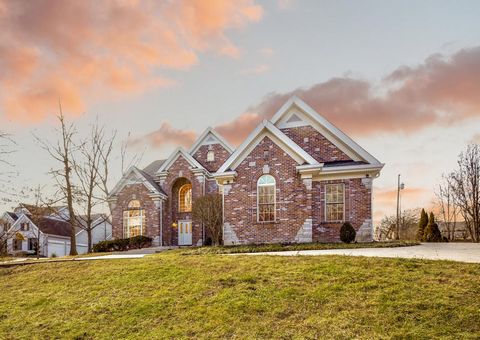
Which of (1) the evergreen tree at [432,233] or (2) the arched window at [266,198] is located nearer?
(2) the arched window at [266,198]

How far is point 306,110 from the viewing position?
73.2 ft

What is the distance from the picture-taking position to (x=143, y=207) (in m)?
28.8

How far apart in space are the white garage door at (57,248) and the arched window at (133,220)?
74.8 ft

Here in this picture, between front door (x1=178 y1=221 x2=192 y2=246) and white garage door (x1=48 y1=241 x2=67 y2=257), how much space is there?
2479 cm

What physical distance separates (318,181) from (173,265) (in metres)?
10.3

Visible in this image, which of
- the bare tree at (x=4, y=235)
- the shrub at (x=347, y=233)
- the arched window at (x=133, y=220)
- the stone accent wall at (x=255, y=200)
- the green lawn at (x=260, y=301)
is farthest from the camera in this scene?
the arched window at (x=133, y=220)

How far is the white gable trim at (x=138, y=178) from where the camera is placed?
93.8ft

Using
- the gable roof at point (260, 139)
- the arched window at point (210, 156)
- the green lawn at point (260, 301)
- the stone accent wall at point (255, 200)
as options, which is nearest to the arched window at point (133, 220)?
the arched window at point (210, 156)

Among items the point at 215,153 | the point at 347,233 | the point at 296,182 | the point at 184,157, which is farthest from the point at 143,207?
the point at 347,233

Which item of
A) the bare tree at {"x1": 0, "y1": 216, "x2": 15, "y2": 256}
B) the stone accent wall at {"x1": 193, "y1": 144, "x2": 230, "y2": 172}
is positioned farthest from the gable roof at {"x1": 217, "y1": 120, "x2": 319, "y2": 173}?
the bare tree at {"x1": 0, "y1": 216, "x2": 15, "y2": 256}

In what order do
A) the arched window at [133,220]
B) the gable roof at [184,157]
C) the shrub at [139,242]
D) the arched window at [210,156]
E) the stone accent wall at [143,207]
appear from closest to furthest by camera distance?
the shrub at [139,242] → the stone accent wall at [143,207] → the arched window at [133,220] → the gable roof at [184,157] → the arched window at [210,156]

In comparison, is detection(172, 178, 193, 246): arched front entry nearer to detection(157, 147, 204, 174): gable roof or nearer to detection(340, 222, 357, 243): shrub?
A: detection(157, 147, 204, 174): gable roof

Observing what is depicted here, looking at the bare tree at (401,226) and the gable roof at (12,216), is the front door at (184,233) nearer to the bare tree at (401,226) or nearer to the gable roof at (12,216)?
the bare tree at (401,226)

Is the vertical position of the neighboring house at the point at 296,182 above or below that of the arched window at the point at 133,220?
above
